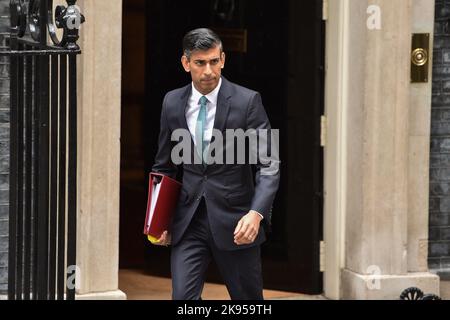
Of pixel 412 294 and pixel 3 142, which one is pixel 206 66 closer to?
pixel 3 142

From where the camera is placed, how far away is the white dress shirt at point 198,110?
6.09 metres

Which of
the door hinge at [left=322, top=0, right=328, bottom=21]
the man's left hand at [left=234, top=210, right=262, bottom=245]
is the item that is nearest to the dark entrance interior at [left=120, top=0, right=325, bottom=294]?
the door hinge at [left=322, top=0, right=328, bottom=21]

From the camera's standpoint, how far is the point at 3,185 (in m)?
8.34

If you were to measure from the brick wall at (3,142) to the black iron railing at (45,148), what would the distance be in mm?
3003

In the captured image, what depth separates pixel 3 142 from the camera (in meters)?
8.29

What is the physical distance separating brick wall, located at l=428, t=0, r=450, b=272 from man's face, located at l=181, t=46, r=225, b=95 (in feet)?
12.2

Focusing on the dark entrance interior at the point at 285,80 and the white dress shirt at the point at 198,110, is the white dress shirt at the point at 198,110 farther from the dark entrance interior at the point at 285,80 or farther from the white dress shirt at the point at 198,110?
the dark entrance interior at the point at 285,80

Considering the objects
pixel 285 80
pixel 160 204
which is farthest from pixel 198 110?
pixel 285 80

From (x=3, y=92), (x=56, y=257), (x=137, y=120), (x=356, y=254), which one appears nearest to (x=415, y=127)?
(x=356, y=254)

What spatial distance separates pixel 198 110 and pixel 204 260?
0.77 metres

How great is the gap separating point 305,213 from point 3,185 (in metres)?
2.41

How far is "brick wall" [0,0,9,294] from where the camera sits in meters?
8.20

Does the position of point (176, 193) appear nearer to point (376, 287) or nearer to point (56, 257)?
point (56, 257)

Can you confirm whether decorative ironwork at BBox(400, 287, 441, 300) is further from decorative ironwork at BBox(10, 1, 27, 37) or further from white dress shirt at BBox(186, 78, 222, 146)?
decorative ironwork at BBox(10, 1, 27, 37)
